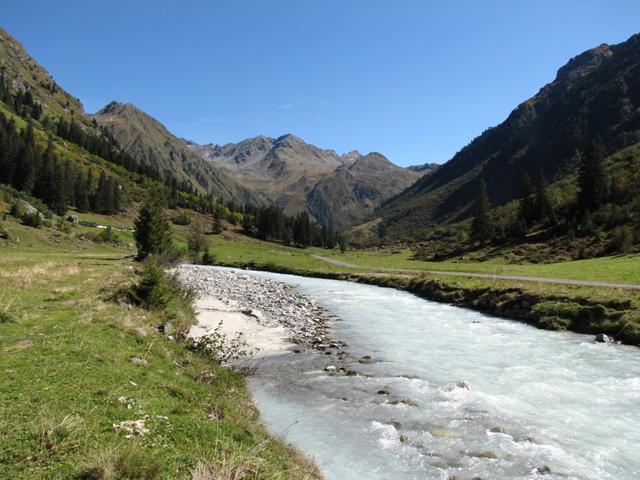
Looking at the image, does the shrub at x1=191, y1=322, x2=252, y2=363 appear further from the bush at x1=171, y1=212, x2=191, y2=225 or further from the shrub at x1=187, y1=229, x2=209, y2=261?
the bush at x1=171, y1=212, x2=191, y2=225

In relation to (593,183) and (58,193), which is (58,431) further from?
(58,193)

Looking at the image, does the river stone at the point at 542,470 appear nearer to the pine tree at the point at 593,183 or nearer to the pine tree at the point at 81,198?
the pine tree at the point at 593,183

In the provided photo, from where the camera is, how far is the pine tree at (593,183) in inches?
2840

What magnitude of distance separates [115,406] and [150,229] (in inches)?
1854

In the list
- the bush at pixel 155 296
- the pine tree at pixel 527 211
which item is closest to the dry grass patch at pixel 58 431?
the bush at pixel 155 296

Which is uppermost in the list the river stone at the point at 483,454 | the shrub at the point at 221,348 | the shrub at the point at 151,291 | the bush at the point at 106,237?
the bush at the point at 106,237

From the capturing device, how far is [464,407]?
14367mm

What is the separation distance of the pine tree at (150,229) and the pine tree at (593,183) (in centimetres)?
7330

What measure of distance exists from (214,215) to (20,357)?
178592mm

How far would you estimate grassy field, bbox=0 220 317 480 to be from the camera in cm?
695

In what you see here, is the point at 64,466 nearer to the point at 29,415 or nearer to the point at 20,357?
the point at 29,415

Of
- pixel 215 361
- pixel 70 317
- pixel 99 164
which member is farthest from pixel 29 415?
pixel 99 164

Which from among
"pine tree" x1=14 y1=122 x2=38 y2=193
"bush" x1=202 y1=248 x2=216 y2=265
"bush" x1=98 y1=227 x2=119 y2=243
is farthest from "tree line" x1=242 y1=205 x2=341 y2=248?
"bush" x1=98 y1=227 x2=119 y2=243

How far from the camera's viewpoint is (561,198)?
85812 mm
